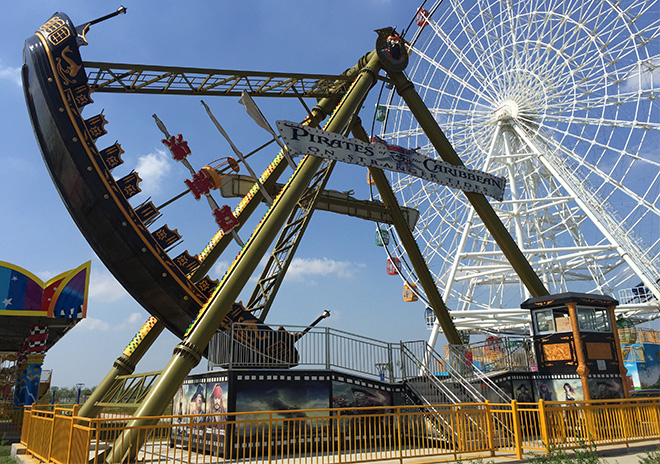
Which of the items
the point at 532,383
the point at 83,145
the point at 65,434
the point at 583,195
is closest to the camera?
the point at 65,434

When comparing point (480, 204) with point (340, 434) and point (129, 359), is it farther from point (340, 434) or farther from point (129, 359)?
point (129, 359)

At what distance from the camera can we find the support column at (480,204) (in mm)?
18062

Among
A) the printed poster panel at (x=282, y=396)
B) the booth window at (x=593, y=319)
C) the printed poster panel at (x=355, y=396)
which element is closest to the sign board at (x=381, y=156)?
the booth window at (x=593, y=319)

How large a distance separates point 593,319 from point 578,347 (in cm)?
136

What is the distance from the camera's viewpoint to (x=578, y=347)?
615 inches

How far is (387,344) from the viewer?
15.6 metres

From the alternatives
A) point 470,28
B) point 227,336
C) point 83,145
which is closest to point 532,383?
point 227,336

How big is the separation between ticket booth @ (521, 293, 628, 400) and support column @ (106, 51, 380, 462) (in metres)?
9.57

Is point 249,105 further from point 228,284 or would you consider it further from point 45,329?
point 45,329

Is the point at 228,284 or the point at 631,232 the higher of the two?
the point at 631,232

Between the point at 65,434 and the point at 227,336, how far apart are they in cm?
430

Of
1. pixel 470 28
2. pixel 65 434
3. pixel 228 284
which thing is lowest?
pixel 65 434

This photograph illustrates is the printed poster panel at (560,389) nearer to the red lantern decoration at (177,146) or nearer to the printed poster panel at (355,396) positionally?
the printed poster panel at (355,396)

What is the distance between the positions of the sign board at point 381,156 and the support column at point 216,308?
1.69 ft
